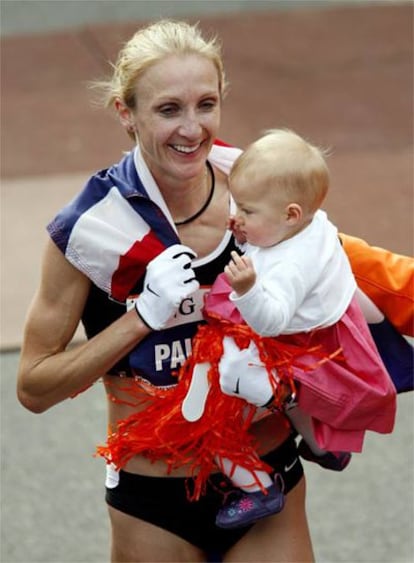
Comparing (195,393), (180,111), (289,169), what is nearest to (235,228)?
(289,169)

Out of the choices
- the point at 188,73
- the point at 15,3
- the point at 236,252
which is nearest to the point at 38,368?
the point at 236,252

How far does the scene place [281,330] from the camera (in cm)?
303

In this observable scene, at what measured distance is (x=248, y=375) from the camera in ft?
10.3

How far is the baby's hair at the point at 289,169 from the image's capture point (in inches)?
119

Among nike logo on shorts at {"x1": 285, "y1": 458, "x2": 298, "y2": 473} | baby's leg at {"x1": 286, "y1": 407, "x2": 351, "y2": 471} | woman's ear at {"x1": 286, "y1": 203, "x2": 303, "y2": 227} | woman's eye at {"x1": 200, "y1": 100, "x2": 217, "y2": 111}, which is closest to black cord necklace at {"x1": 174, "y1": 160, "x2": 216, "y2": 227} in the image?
woman's eye at {"x1": 200, "y1": 100, "x2": 217, "y2": 111}

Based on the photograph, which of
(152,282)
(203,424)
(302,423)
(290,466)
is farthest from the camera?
(290,466)

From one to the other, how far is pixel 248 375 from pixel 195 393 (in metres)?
0.15

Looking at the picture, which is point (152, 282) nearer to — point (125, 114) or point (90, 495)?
point (125, 114)

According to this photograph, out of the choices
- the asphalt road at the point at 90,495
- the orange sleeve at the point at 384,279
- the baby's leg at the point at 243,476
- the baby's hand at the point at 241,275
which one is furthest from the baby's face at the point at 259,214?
the asphalt road at the point at 90,495

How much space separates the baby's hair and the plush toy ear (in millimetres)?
462

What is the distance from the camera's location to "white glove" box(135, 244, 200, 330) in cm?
313

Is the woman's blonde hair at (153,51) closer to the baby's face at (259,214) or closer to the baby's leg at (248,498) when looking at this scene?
the baby's face at (259,214)

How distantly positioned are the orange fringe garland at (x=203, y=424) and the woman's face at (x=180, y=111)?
388 millimetres

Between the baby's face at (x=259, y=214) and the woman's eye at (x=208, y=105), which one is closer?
the baby's face at (x=259, y=214)
